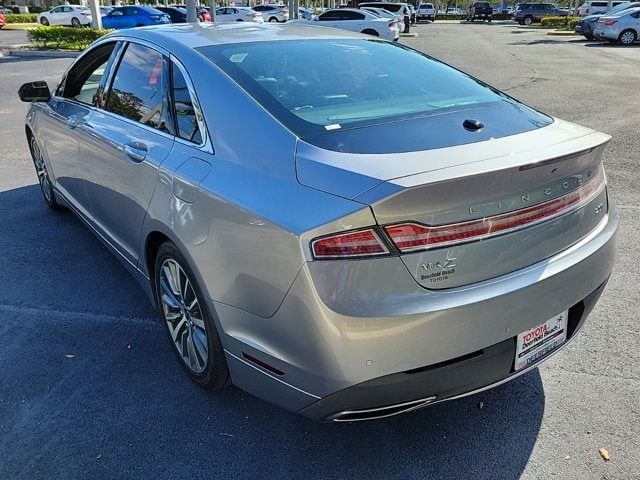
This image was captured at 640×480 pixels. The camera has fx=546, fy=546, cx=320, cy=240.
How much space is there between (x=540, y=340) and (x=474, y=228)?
636mm

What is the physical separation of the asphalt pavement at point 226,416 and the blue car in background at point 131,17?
25408 millimetres

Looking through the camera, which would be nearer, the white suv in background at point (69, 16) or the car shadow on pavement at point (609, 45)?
the car shadow on pavement at point (609, 45)

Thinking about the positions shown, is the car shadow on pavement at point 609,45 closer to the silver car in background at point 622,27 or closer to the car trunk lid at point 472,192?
the silver car in background at point 622,27

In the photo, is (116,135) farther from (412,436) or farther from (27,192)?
(27,192)

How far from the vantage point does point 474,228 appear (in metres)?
1.89

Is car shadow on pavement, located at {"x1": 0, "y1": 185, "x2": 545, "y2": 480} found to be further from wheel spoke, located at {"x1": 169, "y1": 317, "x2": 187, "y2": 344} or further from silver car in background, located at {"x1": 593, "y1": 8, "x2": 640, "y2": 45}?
silver car in background, located at {"x1": 593, "y1": 8, "x2": 640, "y2": 45}

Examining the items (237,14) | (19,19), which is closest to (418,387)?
(237,14)

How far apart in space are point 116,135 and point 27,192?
130 inches

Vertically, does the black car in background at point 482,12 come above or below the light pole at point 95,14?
below

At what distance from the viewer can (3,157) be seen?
7.14m

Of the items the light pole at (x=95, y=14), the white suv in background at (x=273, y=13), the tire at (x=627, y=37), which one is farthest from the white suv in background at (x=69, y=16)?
the tire at (x=627, y=37)

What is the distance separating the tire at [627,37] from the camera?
25.0m

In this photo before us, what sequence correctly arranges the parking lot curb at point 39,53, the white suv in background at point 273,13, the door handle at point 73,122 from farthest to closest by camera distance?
1. the white suv in background at point 273,13
2. the parking lot curb at point 39,53
3. the door handle at point 73,122

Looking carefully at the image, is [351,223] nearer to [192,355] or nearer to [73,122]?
[192,355]
